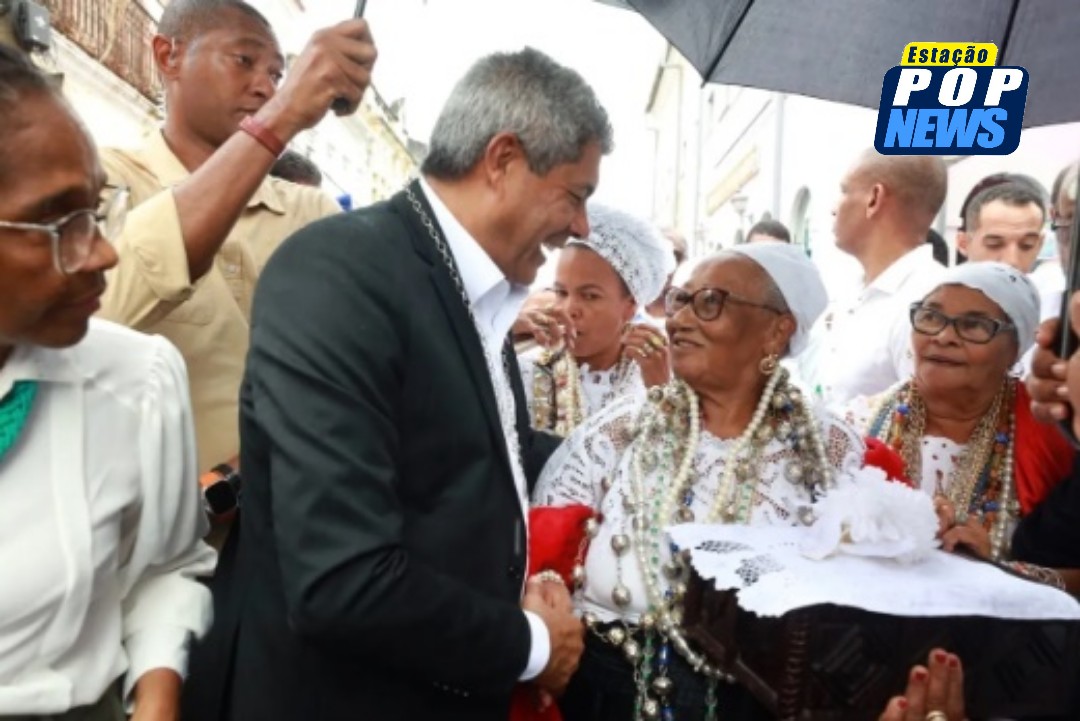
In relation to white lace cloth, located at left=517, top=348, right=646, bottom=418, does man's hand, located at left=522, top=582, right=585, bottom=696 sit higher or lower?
lower

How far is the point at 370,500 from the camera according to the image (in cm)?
145

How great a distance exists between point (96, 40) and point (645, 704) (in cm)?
618

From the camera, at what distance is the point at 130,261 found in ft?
6.32

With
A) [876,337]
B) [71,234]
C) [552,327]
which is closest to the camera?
[71,234]

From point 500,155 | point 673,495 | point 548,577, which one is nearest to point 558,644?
point 548,577

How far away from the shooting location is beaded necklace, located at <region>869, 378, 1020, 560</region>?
2.42 metres

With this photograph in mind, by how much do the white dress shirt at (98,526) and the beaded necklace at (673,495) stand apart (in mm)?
947

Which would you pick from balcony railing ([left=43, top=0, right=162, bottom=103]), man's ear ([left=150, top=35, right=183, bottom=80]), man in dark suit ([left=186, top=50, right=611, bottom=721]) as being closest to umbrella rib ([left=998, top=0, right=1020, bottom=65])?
man in dark suit ([left=186, top=50, right=611, bottom=721])

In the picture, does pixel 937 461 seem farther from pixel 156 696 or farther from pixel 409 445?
pixel 156 696

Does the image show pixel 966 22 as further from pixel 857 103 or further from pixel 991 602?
pixel 991 602

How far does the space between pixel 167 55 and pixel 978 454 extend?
2335 millimetres

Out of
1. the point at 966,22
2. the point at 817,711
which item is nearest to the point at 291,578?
the point at 817,711

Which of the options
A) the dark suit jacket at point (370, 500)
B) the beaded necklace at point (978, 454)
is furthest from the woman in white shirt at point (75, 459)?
the beaded necklace at point (978, 454)

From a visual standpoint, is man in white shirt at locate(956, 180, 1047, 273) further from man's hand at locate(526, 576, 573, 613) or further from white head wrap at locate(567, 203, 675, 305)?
man's hand at locate(526, 576, 573, 613)
